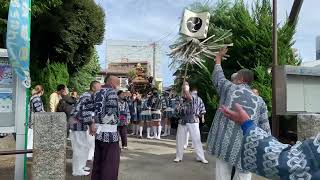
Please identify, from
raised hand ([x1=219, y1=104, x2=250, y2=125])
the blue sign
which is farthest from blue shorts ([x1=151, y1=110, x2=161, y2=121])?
raised hand ([x1=219, y1=104, x2=250, y2=125])

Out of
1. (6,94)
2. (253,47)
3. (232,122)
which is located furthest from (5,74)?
(253,47)

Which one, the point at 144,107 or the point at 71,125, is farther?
the point at 144,107

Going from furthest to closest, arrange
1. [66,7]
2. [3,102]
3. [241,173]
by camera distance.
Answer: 1. [66,7]
2. [3,102]
3. [241,173]

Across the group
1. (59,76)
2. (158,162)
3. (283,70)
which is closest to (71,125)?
(158,162)

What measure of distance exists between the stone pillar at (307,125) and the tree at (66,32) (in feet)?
45.5

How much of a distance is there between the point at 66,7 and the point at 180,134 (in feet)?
34.7

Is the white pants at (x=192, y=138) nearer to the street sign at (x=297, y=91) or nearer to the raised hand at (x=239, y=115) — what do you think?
the street sign at (x=297, y=91)

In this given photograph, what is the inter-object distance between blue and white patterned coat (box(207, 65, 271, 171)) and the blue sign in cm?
261

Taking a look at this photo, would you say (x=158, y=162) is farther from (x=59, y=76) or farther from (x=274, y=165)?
(x=59, y=76)

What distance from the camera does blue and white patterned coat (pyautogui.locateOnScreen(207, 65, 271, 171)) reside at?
5.78 metres

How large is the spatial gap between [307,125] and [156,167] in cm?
403

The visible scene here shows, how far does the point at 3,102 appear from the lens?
6586mm

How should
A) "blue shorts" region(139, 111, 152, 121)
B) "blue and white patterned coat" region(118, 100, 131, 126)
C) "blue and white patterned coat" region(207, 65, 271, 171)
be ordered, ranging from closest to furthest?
1. "blue and white patterned coat" region(207, 65, 271, 171)
2. "blue and white patterned coat" region(118, 100, 131, 126)
3. "blue shorts" region(139, 111, 152, 121)

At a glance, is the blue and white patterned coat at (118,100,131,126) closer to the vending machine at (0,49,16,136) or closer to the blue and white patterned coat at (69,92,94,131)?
the blue and white patterned coat at (69,92,94,131)
